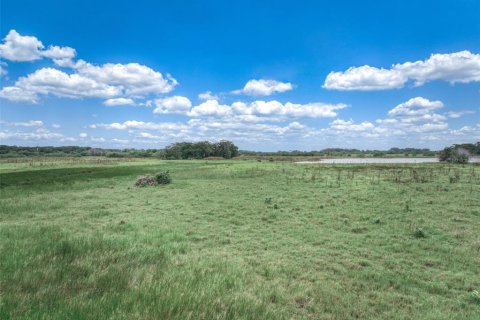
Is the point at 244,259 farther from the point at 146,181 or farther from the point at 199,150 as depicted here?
the point at 199,150

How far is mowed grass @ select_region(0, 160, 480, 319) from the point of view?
5.71 m

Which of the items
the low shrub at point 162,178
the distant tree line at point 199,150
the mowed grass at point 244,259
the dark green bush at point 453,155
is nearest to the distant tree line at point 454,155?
the dark green bush at point 453,155

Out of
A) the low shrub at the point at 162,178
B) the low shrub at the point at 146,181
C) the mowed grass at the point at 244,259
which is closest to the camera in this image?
the mowed grass at the point at 244,259

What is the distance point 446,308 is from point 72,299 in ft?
25.1

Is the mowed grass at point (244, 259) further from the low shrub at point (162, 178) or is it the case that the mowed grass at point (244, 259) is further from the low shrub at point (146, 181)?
the low shrub at point (162, 178)

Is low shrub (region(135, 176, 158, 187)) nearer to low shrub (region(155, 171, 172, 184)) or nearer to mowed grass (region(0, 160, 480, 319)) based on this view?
low shrub (region(155, 171, 172, 184))

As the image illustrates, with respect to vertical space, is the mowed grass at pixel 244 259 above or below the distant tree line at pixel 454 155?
below

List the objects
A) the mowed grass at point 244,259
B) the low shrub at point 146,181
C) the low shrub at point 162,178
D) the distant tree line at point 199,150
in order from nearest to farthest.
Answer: the mowed grass at point 244,259
the low shrub at point 146,181
the low shrub at point 162,178
the distant tree line at point 199,150

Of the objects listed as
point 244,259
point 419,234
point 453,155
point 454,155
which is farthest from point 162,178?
point 453,155

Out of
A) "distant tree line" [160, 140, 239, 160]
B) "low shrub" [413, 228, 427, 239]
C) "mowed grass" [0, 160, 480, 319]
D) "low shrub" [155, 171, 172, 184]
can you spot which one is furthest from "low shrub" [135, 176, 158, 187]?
"distant tree line" [160, 140, 239, 160]

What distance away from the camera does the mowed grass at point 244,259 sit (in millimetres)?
5711

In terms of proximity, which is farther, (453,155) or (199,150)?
(199,150)

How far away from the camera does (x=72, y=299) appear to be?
17.4 ft

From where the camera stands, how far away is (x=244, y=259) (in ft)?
34.3
